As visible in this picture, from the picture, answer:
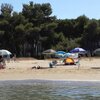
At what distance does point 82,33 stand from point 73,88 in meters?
64.2

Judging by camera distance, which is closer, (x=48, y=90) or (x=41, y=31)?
(x=48, y=90)

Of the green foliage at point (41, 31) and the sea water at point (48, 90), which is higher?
the green foliage at point (41, 31)

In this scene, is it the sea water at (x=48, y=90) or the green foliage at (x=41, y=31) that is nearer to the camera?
the sea water at (x=48, y=90)

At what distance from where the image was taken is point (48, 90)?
22.3 m

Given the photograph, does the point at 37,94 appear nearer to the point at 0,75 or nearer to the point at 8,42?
the point at 0,75

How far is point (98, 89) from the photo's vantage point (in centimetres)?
2253

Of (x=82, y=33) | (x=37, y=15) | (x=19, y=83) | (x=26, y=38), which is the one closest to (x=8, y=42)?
(x=26, y=38)

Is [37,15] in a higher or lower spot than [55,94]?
higher

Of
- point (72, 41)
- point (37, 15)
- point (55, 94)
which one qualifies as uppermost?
point (37, 15)

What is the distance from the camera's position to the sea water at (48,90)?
19125mm

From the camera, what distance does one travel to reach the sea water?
19.1 meters

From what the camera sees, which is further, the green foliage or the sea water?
the green foliage

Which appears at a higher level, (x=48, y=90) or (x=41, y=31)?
(x=41, y=31)

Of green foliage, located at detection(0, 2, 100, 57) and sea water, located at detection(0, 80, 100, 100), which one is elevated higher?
green foliage, located at detection(0, 2, 100, 57)
